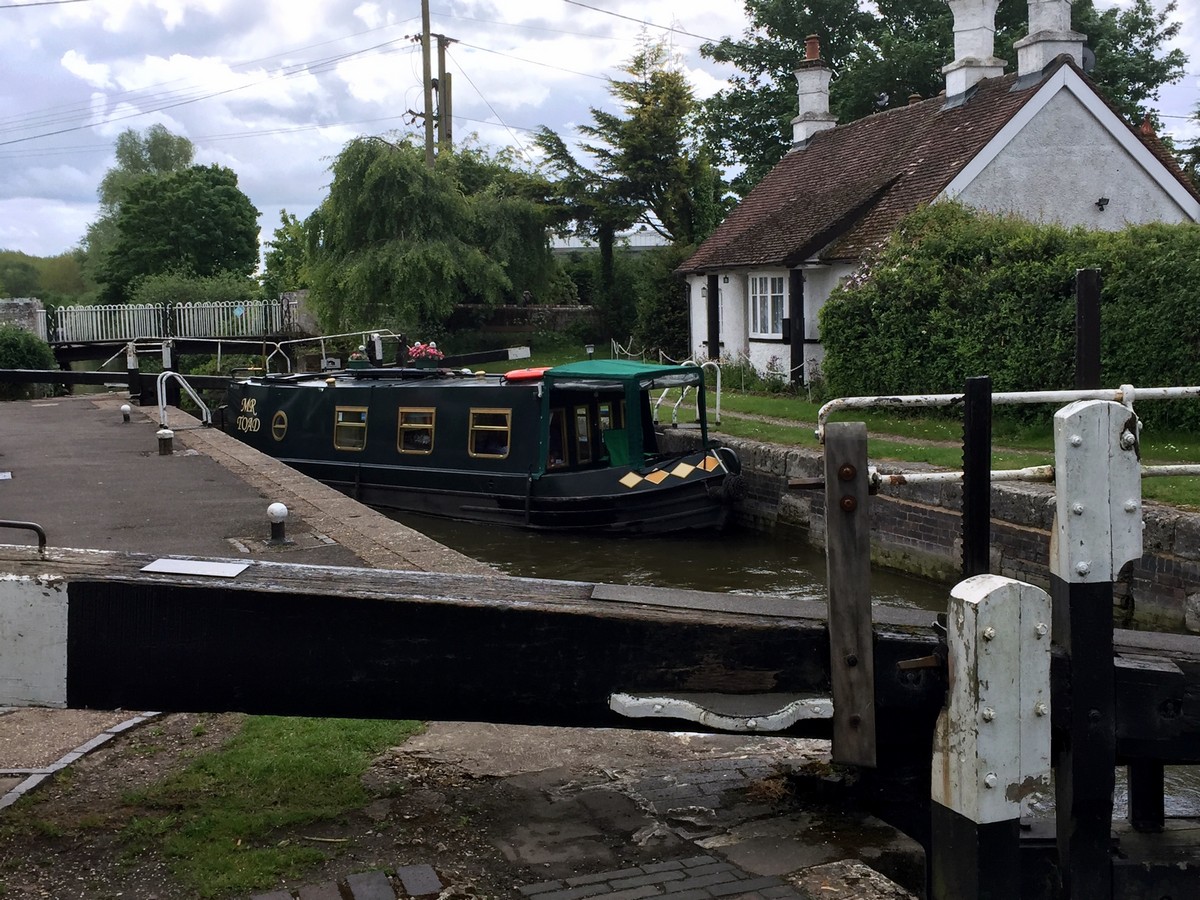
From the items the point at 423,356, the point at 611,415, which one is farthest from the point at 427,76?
the point at 611,415

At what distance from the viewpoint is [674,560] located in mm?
13602

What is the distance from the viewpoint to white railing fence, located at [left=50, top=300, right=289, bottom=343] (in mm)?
36000

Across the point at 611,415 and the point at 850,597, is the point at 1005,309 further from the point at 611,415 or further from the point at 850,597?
the point at 850,597

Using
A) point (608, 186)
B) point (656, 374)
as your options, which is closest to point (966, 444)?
point (656, 374)

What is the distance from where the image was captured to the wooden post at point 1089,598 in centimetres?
316

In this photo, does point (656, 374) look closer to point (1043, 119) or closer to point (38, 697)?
point (1043, 119)

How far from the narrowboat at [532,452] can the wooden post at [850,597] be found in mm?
10766

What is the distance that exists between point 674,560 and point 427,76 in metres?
22.5

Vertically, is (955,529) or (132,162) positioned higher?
(132,162)

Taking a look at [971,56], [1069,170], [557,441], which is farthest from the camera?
[971,56]

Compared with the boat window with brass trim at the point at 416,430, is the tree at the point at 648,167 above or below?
above

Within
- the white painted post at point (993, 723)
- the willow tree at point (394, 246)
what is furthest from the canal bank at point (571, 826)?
the willow tree at point (394, 246)

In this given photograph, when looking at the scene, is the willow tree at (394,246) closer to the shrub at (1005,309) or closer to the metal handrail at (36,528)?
the shrub at (1005,309)

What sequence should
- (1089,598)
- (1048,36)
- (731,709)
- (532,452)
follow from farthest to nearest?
(1048,36) < (532,452) < (731,709) < (1089,598)
